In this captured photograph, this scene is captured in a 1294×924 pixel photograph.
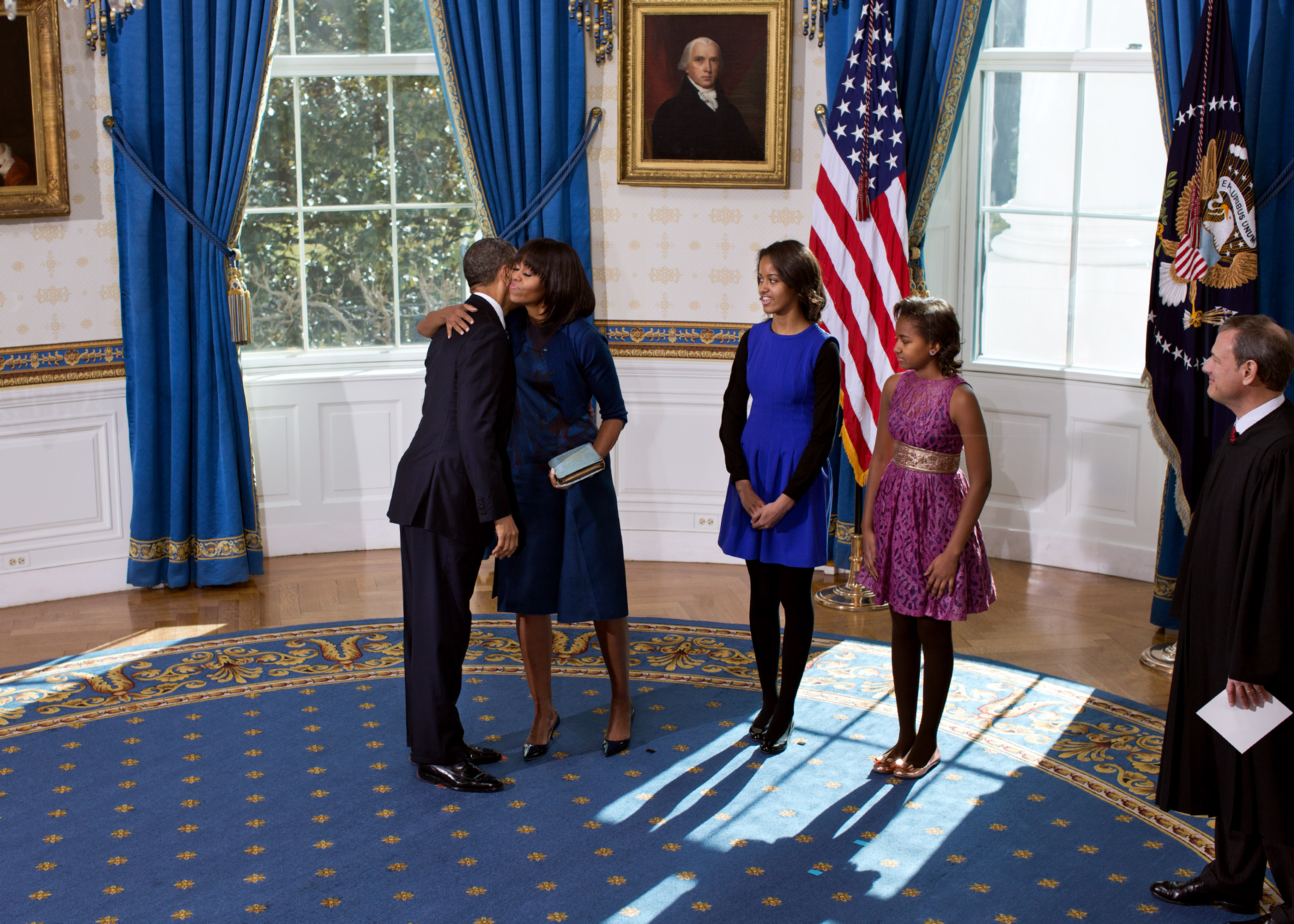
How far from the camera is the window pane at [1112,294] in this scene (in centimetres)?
601

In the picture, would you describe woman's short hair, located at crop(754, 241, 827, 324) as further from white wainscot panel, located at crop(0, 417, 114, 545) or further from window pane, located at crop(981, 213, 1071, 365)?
white wainscot panel, located at crop(0, 417, 114, 545)

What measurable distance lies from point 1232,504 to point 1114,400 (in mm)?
3395

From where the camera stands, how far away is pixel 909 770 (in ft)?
12.5

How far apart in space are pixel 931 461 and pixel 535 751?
1.53m

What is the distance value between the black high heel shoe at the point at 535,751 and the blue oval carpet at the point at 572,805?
28mm

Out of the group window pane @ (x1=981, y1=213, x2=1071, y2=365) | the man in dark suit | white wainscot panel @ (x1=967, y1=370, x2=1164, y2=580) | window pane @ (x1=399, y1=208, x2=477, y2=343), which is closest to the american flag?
window pane @ (x1=981, y1=213, x2=1071, y2=365)

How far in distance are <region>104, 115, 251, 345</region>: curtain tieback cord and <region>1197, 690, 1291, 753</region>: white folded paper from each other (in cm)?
450

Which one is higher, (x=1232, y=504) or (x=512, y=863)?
(x=1232, y=504)

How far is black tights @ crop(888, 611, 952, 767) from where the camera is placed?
3.64 meters

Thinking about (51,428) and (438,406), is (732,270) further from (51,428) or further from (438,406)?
(51,428)

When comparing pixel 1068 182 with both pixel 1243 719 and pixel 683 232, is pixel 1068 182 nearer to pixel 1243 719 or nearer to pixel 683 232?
pixel 683 232

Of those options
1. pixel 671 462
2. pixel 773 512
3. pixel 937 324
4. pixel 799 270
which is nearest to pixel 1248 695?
pixel 937 324

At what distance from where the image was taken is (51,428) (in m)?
5.69

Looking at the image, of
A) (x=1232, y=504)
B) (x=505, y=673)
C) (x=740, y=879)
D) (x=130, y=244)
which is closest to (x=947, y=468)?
(x=1232, y=504)
